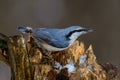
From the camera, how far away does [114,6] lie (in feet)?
5.53

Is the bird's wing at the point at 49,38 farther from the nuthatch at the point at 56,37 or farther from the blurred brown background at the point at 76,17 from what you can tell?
the blurred brown background at the point at 76,17

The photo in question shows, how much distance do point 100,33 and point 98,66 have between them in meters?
0.86

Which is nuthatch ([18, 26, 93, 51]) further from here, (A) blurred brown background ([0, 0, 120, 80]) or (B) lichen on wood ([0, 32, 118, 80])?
(A) blurred brown background ([0, 0, 120, 80])

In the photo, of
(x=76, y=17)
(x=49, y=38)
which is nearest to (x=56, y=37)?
(x=49, y=38)

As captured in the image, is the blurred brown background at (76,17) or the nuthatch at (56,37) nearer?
the nuthatch at (56,37)

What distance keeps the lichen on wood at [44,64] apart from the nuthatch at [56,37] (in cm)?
2

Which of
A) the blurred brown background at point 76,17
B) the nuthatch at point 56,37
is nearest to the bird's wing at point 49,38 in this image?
the nuthatch at point 56,37

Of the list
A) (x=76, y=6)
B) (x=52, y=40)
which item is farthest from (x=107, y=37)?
(x=52, y=40)

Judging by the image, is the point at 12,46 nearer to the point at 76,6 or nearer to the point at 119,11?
the point at 76,6

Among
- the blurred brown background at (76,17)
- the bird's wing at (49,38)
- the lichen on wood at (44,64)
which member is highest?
the blurred brown background at (76,17)

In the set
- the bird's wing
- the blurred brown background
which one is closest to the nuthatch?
the bird's wing

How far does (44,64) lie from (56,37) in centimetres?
9

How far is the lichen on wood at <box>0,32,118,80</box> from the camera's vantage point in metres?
0.75

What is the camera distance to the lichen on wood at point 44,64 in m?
0.75
